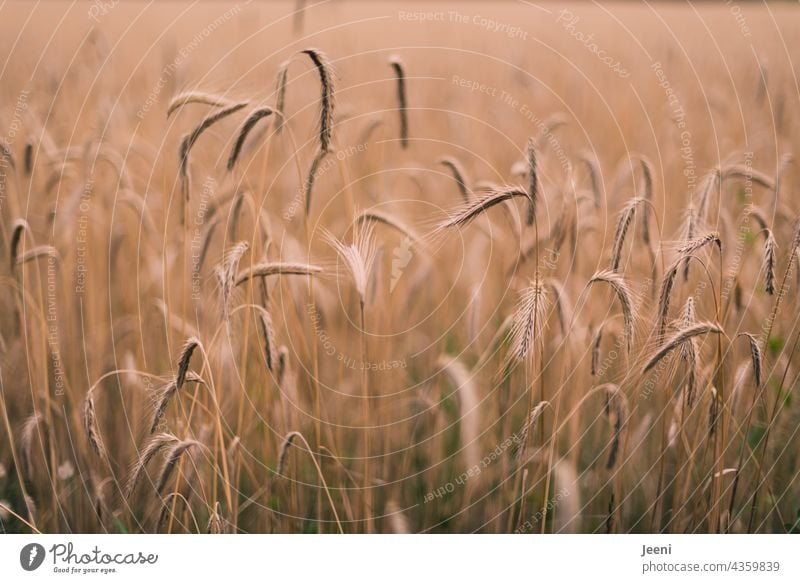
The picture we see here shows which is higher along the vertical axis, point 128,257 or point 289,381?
point 128,257

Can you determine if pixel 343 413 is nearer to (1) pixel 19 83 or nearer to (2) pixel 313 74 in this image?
(2) pixel 313 74

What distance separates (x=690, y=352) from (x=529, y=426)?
51 centimetres

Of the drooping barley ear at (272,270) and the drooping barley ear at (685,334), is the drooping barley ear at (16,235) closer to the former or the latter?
the drooping barley ear at (272,270)

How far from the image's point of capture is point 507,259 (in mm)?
2281

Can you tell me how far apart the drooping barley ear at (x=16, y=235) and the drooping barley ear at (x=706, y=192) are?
2.06 metres

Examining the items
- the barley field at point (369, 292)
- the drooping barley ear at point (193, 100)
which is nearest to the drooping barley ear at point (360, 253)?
the barley field at point (369, 292)

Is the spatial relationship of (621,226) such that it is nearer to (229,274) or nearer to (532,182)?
(532,182)

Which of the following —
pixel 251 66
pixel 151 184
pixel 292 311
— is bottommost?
pixel 292 311

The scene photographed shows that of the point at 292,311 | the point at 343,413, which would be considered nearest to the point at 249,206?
the point at 292,311

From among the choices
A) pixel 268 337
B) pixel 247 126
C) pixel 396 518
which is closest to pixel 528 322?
pixel 268 337

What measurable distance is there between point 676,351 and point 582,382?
0.30 m
